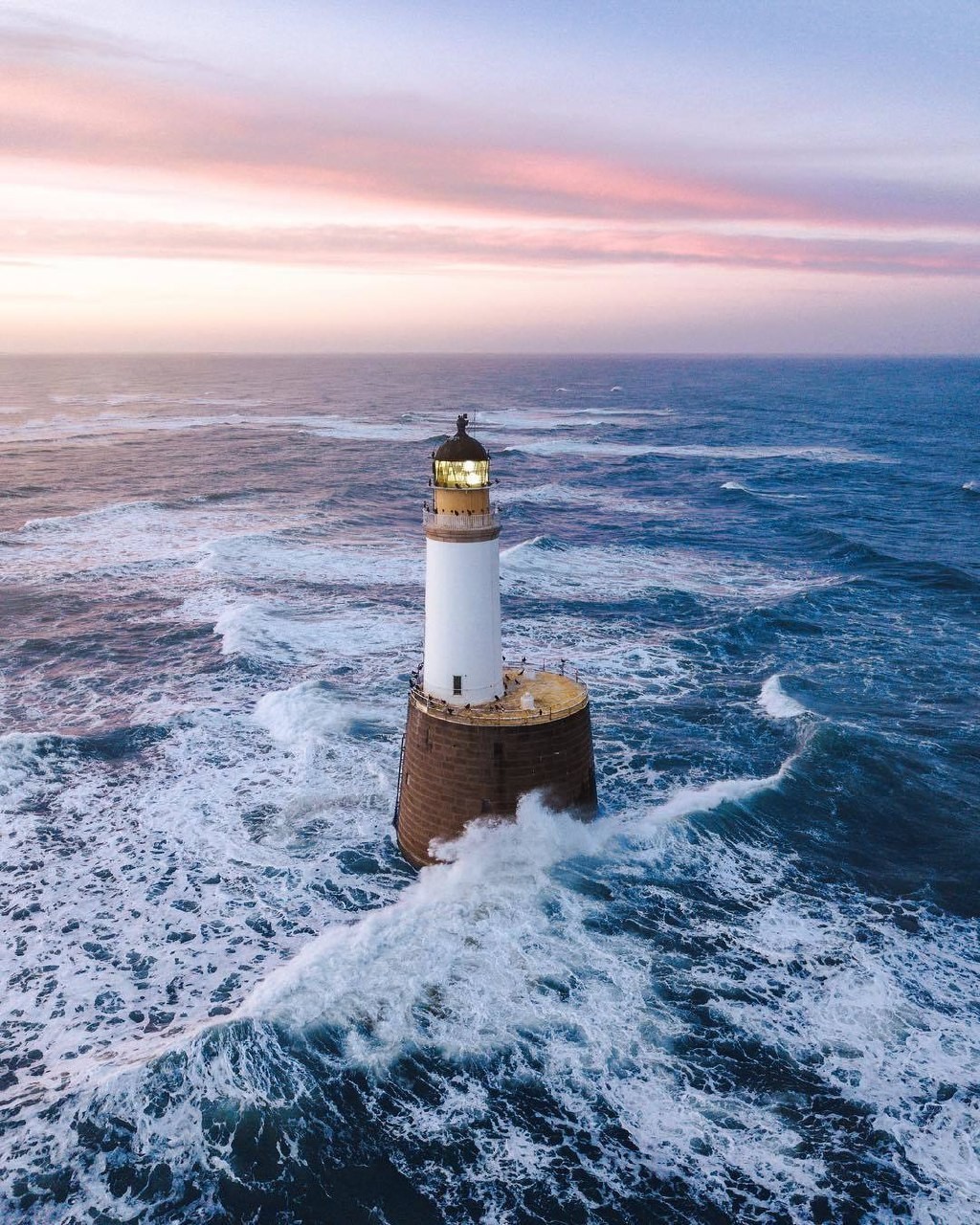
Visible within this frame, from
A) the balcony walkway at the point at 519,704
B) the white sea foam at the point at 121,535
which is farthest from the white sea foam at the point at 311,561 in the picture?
the balcony walkway at the point at 519,704

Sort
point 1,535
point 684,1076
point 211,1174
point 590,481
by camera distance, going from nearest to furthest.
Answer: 1. point 211,1174
2. point 684,1076
3. point 1,535
4. point 590,481

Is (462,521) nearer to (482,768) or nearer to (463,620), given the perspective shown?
(463,620)

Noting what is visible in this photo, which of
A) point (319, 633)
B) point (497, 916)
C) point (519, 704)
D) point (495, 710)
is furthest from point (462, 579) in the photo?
point (319, 633)

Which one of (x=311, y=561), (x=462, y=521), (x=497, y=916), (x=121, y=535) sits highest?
(x=462, y=521)

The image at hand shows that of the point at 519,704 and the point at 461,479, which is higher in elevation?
the point at 461,479

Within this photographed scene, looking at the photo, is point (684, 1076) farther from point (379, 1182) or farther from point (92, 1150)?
point (92, 1150)

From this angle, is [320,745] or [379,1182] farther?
[320,745]

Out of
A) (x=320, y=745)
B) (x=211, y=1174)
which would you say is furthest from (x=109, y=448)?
(x=211, y=1174)
